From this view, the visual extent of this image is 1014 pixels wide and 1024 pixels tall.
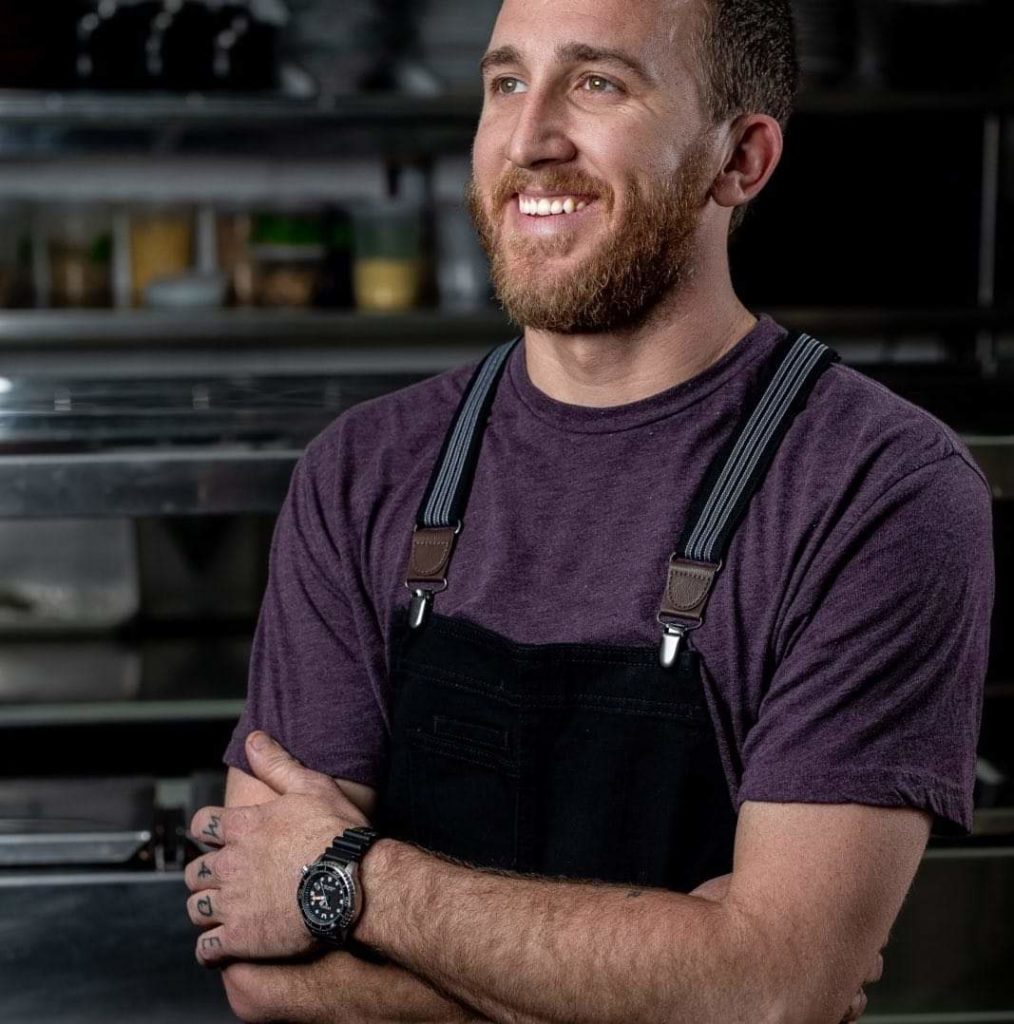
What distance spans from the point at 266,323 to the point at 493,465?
151 cm

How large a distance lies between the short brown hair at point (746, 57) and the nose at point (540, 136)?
0.13m

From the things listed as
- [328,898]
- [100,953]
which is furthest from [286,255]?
[328,898]

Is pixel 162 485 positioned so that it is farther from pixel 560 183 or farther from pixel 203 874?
pixel 560 183

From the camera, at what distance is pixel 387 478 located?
4.50ft

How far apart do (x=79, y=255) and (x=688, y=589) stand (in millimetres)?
1892

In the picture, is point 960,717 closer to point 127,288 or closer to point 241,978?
point 241,978

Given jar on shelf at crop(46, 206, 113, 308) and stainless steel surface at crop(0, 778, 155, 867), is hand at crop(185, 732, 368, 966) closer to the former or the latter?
stainless steel surface at crop(0, 778, 155, 867)

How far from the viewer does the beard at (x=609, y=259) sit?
1.26 metres

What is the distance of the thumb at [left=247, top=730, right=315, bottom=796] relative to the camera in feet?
4.21

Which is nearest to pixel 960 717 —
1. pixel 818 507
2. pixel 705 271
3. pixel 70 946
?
pixel 818 507

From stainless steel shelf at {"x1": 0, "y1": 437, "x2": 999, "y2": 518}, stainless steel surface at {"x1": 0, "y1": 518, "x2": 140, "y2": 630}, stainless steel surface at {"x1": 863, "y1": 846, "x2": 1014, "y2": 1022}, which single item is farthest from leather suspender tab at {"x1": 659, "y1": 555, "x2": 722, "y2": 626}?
stainless steel surface at {"x1": 0, "y1": 518, "x2": 140, "y2": 630}

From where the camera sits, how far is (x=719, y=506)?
3.96 feet

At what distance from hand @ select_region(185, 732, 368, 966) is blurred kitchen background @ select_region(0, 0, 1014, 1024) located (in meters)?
0.40

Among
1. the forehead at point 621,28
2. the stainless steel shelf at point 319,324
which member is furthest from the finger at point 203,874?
the stainless steel shelf at point 319,324
